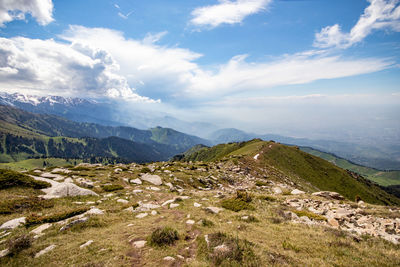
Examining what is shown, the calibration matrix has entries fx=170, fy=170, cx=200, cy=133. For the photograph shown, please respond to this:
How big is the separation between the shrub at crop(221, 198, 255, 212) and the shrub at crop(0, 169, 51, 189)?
18520 mm

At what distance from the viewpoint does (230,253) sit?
7.22 m

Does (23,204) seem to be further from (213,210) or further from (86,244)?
(213,210)

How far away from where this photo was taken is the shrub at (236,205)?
14781mm

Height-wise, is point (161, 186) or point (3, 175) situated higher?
point (3, 175)

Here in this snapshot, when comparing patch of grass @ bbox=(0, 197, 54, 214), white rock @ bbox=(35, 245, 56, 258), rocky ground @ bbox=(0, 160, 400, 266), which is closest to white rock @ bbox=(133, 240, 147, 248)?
rocky ground @ bbox=(0, 160, 400, 266)

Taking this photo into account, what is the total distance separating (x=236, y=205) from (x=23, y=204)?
56.8 ft

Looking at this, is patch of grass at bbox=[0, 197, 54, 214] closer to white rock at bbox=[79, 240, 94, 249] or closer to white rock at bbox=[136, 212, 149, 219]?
white rock at bbox=[136, 212, 149, 219]

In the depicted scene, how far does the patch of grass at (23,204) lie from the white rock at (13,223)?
2.11 metres

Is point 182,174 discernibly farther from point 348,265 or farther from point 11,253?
point 348,265

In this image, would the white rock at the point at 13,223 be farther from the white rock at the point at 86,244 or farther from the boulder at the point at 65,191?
the white rock at the point at 86,244

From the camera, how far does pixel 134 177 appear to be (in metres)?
26.2

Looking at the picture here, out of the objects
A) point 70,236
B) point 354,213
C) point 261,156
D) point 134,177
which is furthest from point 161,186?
point 261,156

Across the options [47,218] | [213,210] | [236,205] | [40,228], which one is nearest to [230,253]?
[213,210]

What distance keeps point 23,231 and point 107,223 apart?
4.53m
